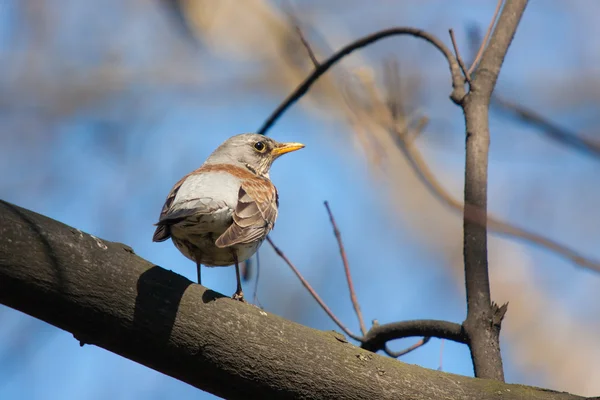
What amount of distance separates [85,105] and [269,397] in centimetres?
668

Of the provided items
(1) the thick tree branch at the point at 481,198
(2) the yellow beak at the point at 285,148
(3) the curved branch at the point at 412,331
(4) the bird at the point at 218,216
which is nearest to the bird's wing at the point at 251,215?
(4) the bird at the point at 218,216

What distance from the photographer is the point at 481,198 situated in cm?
451

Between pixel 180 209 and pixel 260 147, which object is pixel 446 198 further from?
pixel 260 147

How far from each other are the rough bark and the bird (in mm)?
920

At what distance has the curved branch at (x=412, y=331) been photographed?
14.1 feet

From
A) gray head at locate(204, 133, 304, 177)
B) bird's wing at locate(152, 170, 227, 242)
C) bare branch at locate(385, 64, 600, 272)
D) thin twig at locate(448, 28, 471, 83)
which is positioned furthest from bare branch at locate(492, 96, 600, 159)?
gray head at locate(204, 133, 304, 177)

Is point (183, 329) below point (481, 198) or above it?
below

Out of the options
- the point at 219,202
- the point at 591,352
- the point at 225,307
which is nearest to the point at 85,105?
the point at 219,202

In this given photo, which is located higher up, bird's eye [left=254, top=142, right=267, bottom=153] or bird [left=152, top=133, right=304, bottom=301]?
bird's eye [left=254, top=142, right=267, bottom=153]

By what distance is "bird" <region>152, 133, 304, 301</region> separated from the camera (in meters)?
4.54

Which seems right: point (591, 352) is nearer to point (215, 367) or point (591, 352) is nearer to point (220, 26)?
point (220, 26)

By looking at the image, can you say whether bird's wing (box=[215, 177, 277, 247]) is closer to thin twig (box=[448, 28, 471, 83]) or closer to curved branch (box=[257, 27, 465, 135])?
curved branch (box=[257, 27, 465, 135])

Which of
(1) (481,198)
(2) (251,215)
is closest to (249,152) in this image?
(2) (251,215)

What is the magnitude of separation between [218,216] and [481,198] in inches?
67.8
